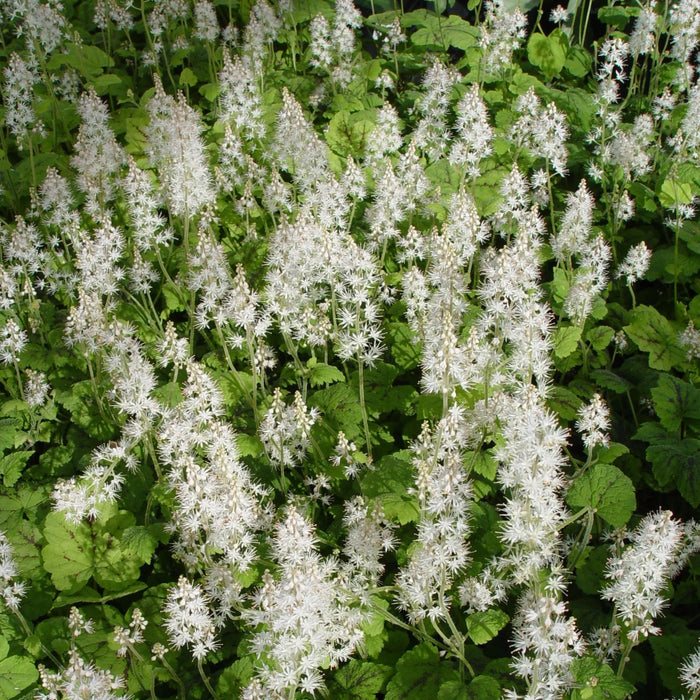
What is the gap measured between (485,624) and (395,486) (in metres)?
0.62

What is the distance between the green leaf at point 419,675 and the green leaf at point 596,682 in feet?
1.39

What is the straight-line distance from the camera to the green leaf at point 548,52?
5.60 metres

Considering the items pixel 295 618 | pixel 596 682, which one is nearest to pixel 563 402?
pixel 596 682

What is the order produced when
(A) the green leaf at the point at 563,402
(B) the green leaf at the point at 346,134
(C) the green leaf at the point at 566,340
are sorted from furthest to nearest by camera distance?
(B) the green leaf at the point at 346,134 → (C) the green leaf at the point at 566,340 → (A) the green leaf at the point at 563,402

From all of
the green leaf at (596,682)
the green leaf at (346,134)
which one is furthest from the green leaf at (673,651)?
the green leaf at (346,134)

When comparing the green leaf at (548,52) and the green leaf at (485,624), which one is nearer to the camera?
the green leaf at (485,624)

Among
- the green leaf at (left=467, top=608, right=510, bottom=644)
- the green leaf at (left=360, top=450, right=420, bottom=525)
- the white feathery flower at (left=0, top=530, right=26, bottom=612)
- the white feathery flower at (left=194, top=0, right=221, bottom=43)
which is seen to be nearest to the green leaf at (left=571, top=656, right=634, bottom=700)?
the green leaf at (left=467, top=608, right=510, bottom=644)

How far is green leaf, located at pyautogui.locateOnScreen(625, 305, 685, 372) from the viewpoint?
358 centimetres

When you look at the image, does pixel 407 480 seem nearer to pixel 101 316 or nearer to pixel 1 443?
pixel 101 316

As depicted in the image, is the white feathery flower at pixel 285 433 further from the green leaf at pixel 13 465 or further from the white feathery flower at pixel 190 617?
the green leaf at pixel 13 465

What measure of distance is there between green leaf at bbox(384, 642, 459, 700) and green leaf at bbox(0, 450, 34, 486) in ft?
6.95

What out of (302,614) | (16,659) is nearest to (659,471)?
(302,614)

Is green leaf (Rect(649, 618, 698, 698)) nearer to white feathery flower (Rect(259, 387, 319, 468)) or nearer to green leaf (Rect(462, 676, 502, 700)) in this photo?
green leaf (Rect(462, 676, 502, 700))

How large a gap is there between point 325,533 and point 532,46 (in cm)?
461
